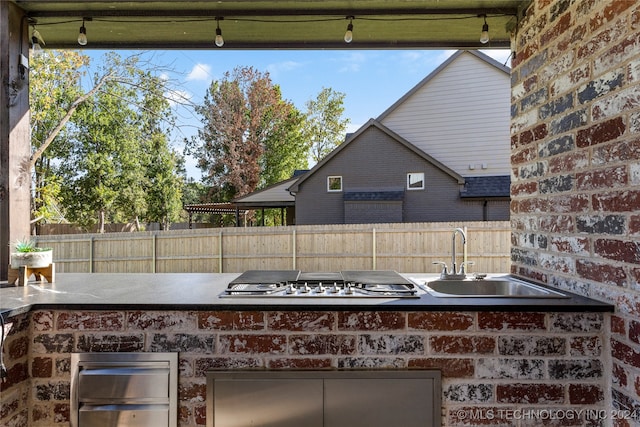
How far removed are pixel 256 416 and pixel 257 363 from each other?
0.65ft

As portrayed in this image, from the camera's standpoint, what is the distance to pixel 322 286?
1684 millimetres

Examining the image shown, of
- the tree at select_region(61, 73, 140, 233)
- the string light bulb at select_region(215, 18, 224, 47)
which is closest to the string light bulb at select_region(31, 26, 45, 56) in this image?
the string light bulb at select_region(215, 18, 224, 47)

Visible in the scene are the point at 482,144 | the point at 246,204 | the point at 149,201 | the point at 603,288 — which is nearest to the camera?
the point at 603,288

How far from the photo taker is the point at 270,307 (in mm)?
1379

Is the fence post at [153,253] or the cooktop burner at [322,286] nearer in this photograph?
the cooktop burner at [322,286]

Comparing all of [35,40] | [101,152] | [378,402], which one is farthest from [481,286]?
[101,152]

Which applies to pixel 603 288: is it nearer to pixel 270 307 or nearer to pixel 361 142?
pixel 270 307

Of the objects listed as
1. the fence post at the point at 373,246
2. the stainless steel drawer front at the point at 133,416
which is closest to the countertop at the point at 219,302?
the stainless steel drawer front at the point at 133,416

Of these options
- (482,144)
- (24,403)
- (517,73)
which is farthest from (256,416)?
(482,144)

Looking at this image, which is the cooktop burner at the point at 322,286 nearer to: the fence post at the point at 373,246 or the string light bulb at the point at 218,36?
the string light bulb at the point at 218,36

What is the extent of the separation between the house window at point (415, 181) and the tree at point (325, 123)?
14.2 ft

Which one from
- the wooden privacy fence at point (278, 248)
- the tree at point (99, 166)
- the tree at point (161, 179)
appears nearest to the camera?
the wooden privacy fence at point (278, 248)

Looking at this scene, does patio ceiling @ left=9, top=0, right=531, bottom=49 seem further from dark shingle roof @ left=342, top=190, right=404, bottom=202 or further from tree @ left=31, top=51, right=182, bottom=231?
dark shingle roof @ left=342, top=190, right=404, bottom=202

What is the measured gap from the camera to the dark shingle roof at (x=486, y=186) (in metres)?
8.32
